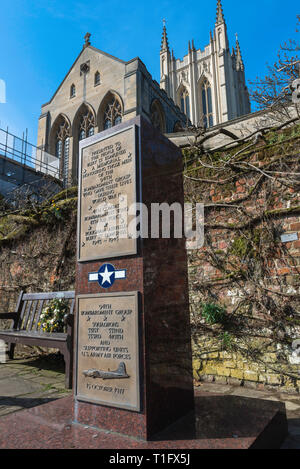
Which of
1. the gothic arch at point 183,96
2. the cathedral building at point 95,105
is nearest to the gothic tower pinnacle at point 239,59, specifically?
the gothic arch at point 183,96

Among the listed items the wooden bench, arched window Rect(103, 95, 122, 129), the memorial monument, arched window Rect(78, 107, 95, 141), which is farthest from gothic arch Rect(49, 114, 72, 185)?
the memorial monument

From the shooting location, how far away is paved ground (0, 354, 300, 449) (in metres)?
3.00

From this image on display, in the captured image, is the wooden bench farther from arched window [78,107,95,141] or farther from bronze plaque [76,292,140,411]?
arched window [78,107,95,141]

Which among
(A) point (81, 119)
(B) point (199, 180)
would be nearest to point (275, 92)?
(B) point (199, 180)

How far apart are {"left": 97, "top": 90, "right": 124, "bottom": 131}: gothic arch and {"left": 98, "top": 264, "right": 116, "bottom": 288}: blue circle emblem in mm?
19747

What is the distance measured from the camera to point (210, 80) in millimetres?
40875

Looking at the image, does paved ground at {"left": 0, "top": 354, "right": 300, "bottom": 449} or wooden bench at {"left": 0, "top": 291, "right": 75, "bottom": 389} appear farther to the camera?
wooden bench at {"left": 0, "top": 291, "right": 75, "bottom": 389}

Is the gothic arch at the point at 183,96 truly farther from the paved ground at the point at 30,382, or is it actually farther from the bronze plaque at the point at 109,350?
the bronze plaque at the point at 109,350

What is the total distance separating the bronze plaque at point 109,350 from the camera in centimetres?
220

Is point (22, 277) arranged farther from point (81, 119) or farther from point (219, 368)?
point (81, 119)

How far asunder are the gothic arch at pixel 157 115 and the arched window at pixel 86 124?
14.7 feet

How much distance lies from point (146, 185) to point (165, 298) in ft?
3.13

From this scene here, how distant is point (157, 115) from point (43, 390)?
2084cm

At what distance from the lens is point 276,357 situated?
3797 millimetres
